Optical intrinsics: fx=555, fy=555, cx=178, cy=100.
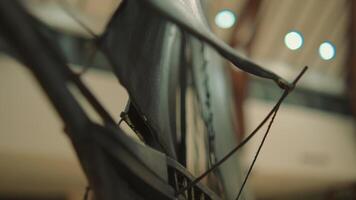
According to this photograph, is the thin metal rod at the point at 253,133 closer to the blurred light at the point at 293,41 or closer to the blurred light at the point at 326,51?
the blurred light at the point at 293,41

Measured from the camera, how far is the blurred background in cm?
759

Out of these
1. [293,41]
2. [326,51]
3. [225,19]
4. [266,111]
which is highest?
[266,111]

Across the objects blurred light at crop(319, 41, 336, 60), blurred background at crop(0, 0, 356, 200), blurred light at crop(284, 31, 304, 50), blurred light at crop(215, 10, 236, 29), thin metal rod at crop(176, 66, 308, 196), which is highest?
blurred background at crop(0, 0, 356, 200)

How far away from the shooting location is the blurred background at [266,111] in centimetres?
759

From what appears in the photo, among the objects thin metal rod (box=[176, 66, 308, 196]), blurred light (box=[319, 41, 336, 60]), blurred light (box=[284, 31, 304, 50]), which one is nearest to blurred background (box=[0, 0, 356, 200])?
blurred light (box=[319, 41, 336, 60])

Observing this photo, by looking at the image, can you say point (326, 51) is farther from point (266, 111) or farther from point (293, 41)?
point (266, 111)

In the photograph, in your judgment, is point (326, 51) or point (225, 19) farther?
point (225, 19)

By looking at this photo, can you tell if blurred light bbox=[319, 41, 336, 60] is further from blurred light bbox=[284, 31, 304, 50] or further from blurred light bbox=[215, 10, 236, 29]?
blurred light bbox=[215, 10, 236, 29]

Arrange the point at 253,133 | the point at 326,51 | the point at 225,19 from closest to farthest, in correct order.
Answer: the point at 253,133, the point at 326,51, the point at 225,19

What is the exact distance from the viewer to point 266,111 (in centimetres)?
991

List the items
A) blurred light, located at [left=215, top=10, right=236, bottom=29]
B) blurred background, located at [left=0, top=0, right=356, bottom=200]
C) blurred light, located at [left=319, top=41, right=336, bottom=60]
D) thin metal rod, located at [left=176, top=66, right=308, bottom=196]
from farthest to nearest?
blurred background, located at [left=0, top=0, right=356, bottom=200], blurred light, located at [left=215, top=10, right=236, bottom=29], blurred light, located at [left=319, top=41, right=336, bottom=60], thin metal rod, located at [left=176, top=66, right=308, bottom=196]

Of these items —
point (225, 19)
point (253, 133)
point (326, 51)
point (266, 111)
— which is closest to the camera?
point (253, 133)

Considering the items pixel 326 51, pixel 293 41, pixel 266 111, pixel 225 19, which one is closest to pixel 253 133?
pixel 293 41

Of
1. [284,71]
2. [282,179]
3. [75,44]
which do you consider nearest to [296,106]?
[284,71]
